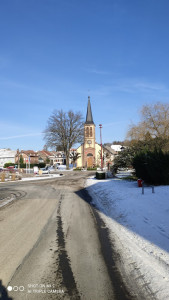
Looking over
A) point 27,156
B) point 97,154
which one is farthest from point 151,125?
point 27,156

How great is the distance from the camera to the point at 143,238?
5.92 metres

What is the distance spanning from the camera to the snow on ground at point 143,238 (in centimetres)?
370

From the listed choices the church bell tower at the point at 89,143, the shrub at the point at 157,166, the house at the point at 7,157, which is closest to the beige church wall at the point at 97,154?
the church bell tower at the point at 89,143

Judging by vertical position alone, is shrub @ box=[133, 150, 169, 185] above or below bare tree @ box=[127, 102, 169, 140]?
below

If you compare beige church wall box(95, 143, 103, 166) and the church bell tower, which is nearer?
the church bell tower

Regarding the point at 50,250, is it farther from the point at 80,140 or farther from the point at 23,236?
the point at 80,140

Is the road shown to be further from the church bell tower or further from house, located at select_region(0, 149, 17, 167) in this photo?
house, located at select_region(0, 149, 17, 167)

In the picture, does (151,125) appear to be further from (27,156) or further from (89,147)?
(27,156)

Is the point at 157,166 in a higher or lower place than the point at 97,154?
lower

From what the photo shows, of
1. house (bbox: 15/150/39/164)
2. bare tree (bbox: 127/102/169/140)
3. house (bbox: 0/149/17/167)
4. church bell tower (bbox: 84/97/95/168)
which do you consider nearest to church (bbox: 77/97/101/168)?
church bell tower (bbox: 84/97/95/168)

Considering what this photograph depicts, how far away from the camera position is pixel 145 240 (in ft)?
18.9

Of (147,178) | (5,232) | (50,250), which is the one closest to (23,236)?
(5,232)

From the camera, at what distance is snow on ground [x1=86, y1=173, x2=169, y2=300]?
3.70 m

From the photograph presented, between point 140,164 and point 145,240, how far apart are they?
11.3 m
